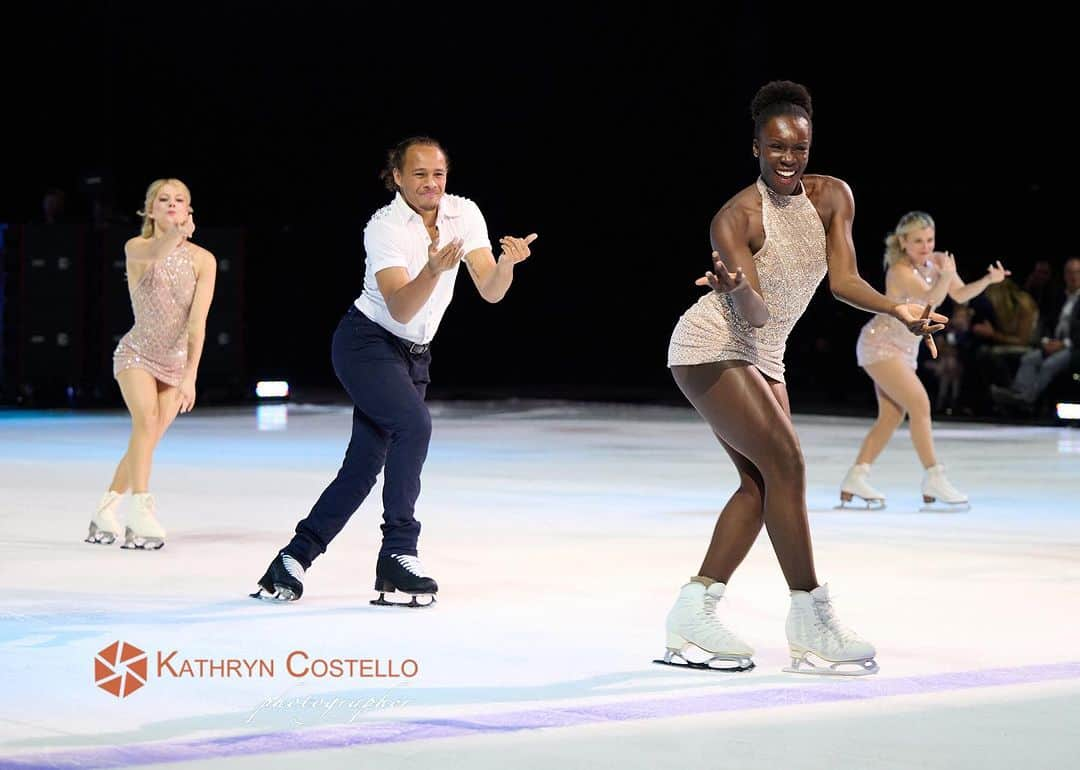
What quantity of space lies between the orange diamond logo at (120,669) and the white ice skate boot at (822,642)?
162cm

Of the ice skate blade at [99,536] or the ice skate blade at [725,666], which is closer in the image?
the ice skate blade at [725,666]

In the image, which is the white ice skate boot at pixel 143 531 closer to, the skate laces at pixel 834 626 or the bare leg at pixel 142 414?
the bare leg at pixel 142 414

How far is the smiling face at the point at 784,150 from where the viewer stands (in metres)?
4.78

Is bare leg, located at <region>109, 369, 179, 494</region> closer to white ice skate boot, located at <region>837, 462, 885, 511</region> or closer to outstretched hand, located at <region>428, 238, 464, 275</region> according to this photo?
outstretched hand, located at <region>428, 238, 464, 275</region>

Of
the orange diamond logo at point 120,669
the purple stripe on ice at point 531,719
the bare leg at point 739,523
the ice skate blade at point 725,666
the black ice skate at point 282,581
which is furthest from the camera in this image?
the black ice skate at point 282,581

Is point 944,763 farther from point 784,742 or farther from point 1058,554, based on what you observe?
point 1058,554

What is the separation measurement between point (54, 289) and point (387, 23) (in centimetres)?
458

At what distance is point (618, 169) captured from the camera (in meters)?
19.1

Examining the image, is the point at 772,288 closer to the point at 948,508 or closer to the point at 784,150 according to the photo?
the point at 784,150

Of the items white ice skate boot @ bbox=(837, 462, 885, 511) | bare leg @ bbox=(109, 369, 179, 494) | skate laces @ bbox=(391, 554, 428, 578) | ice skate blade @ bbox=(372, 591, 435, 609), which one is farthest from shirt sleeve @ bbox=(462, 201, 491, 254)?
white ice skate boot @ bbox=(837, 462, 885, 511)

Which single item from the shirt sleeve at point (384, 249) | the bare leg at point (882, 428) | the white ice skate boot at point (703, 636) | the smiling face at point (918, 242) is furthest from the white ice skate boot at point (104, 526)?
the smiling face at point (918, 242)

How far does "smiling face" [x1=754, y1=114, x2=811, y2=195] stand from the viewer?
15.7 ft

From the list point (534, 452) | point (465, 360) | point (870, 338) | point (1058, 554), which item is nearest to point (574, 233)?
point (465, 360)

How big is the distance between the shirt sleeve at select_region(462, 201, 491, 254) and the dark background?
11566 mm
